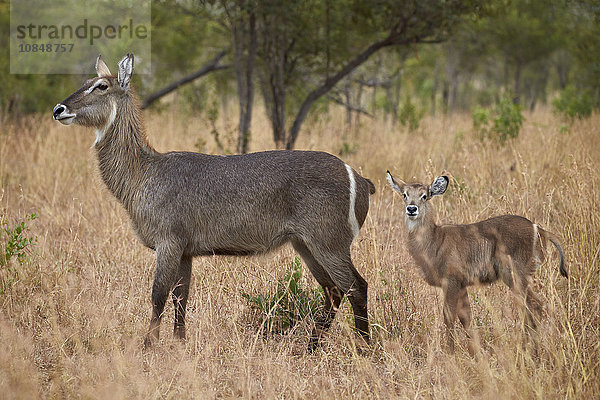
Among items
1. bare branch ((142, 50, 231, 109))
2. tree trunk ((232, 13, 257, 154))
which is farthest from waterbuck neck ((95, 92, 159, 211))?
bare branch ((142, 50, 231, 109))

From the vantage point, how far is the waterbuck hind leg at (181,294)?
4297 millimetres

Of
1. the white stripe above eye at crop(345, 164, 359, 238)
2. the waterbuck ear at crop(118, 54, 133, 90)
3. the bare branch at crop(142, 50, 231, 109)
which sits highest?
the bare branch at crop(142, 50, 231, 109)

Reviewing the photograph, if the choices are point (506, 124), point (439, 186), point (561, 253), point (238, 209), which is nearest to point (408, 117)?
point (506, 124)

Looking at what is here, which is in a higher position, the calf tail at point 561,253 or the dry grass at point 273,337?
the calf tail at point 561,253

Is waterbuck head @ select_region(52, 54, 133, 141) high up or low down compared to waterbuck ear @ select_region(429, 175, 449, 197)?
up

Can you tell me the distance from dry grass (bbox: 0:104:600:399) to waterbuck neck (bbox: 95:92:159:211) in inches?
7.6

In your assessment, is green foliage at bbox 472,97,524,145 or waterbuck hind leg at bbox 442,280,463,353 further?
green foliage at bbox 472,97,524,145

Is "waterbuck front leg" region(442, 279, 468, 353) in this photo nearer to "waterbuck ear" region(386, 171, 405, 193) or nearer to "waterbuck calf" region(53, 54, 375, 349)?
"waterbuck calf" region(53, 54, 375, 349)

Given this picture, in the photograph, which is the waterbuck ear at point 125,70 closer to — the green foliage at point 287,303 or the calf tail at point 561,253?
the green foliage at point 287,303

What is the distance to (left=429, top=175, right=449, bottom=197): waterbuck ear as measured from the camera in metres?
4.25

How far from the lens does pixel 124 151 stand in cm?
441

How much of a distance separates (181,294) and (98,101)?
139cm

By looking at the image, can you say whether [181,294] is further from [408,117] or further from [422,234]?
[408,117]

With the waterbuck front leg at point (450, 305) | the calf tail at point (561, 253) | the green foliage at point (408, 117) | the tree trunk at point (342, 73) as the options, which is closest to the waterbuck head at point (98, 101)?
the waterbuck front leg at point (450, 305)
